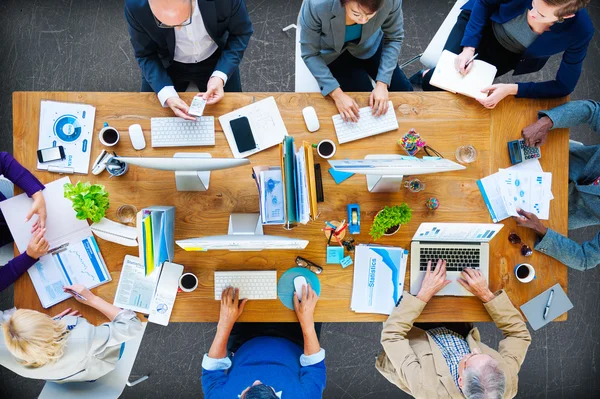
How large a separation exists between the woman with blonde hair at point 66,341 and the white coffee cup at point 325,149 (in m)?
1.10

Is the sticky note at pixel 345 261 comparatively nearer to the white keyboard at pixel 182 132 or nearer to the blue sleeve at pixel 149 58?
the white keyboard at pixel 182 132

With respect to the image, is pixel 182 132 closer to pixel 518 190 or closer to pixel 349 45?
pixel 349 45

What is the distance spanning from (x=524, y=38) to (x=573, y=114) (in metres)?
0.45

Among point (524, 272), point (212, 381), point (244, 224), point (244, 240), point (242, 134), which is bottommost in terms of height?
point (212, 381)

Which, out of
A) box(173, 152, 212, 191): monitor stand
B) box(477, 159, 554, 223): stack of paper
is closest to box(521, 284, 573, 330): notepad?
box(477, 159, 554, 223): stack of paper

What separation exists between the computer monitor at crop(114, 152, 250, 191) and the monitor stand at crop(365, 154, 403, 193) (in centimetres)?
56

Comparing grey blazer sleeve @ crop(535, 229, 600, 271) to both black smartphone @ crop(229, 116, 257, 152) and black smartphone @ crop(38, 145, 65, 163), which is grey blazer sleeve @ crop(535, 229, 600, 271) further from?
black smartphone @ crop(38, 145, 65, 163)

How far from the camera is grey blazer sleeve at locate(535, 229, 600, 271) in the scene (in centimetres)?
197

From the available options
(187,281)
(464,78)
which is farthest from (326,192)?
(464,78)

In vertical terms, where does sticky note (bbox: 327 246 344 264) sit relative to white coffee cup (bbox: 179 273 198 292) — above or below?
above

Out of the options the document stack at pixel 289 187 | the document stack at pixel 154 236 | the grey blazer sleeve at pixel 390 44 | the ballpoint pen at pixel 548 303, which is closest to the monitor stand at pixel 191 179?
the document stack at pixel 154 236

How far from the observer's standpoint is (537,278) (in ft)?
6.65

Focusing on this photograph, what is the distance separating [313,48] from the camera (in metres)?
2.13

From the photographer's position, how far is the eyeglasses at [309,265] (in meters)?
1.96
